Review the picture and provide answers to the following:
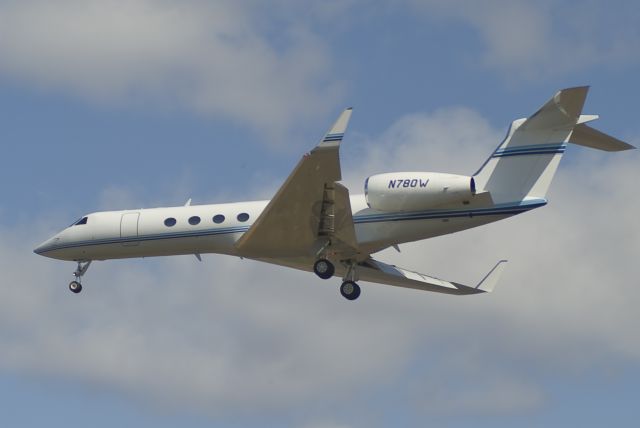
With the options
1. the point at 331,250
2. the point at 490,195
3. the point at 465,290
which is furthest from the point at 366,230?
the point at 465,290

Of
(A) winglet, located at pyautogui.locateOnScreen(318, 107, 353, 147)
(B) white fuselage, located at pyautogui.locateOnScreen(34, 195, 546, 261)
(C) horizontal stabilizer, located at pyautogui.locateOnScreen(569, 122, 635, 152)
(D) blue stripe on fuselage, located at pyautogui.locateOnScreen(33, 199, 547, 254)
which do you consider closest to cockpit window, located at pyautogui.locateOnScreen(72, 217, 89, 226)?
(B) white fuselage, located at pyautogui.locateOnScreen(34, 195, 546, 261)

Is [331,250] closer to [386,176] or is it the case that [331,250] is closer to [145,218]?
[386,176]

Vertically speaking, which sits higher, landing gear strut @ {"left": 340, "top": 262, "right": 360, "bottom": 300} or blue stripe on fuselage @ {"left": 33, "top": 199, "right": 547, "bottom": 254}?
blue stripe on fuselage @ {"left": 33, "top": 199, "right": 547, "bottom": 254}

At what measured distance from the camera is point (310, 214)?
32125 millimetres

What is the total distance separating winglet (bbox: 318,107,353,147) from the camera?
29.2 metres

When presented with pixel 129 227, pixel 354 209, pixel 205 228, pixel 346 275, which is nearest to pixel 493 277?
pixel 346 275

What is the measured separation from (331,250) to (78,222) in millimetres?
7991

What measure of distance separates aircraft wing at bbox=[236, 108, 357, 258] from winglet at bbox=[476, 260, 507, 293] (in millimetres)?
5039

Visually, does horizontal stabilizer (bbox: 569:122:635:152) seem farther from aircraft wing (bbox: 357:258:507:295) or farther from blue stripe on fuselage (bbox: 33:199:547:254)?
aircraft wing (bbox: 357:258:507:295)

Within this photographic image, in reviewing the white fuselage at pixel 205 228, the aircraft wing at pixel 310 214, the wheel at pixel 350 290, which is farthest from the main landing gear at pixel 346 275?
the white fuselage at pixel 205 228

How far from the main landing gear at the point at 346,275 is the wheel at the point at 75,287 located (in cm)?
750

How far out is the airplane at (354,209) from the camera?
103 feet

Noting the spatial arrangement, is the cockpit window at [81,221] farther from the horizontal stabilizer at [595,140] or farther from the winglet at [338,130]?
the horizontal stabilizer at [595,140]

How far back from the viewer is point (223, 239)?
3450 cm
